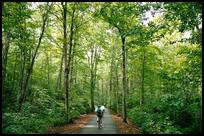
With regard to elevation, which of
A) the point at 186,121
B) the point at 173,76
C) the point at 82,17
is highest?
the point at 82,17

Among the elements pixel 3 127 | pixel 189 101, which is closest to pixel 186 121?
pixel 189 101

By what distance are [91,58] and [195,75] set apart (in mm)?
31759

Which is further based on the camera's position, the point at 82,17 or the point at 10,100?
the point at 10,100

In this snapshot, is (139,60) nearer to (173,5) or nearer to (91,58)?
(91,58)

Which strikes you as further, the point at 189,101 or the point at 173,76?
the point at 189,101

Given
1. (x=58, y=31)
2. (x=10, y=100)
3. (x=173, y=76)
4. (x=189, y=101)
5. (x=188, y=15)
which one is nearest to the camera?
(x=188, y=15)

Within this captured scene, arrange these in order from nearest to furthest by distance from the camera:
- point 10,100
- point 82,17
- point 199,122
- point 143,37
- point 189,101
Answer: point 199,122 < point 143,37 < point 189,101 < point 82,17 < point 10,100

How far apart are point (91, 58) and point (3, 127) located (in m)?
32.7

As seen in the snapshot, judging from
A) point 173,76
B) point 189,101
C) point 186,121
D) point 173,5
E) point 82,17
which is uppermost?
point 82,17

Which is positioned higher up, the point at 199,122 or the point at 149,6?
the point at 149,6

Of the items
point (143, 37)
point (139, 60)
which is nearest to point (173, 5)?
point (143, 37)

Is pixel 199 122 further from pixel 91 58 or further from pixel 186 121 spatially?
pixel 91 58

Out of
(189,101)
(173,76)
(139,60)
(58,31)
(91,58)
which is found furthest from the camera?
(91,58)

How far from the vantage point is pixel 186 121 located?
49.9 ft
